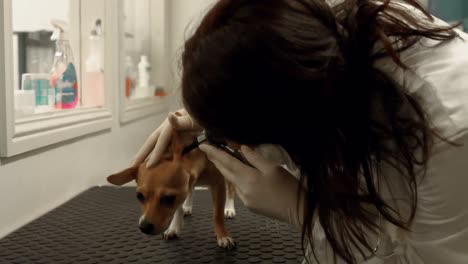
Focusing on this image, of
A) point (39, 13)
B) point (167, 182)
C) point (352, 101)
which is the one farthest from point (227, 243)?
point (39, 13)

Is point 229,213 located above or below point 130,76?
below

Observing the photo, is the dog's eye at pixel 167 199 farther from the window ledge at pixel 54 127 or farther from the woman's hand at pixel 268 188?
the window ledge at pixel 54 127

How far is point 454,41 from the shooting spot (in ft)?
2.08

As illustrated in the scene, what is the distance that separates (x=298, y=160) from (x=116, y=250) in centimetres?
45

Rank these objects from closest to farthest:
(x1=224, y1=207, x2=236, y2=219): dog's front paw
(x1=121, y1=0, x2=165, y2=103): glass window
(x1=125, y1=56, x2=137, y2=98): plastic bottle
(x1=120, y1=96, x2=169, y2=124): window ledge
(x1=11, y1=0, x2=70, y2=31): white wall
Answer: (x1=224, y1=207, x2=236, y2=219): dog's front paw → (x1=11, y1=0, x2=70, y2=31): white wall → (x1=120, y1=96, x2=169, y2=124): window ledge → (x1=125, y1=56, x2=137, y2=98): plastic bottle → (x1=121, y1=0, x2=165, y2=103): glass window

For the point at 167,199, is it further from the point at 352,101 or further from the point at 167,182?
the point at 352,101

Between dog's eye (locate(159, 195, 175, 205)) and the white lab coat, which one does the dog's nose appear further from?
the white lab coat

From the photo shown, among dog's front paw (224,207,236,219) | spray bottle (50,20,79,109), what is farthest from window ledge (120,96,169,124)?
dog's front paw (224,207,236,219)

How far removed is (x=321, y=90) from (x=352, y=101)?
4 centimetres

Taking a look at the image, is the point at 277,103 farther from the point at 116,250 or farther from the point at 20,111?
the point at 20,111

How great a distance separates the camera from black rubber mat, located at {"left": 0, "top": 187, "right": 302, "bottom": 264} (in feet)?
2.91

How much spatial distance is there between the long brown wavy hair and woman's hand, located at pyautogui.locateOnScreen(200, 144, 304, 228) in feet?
0.30

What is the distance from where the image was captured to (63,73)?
1.47 metres

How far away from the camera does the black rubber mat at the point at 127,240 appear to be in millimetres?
888
